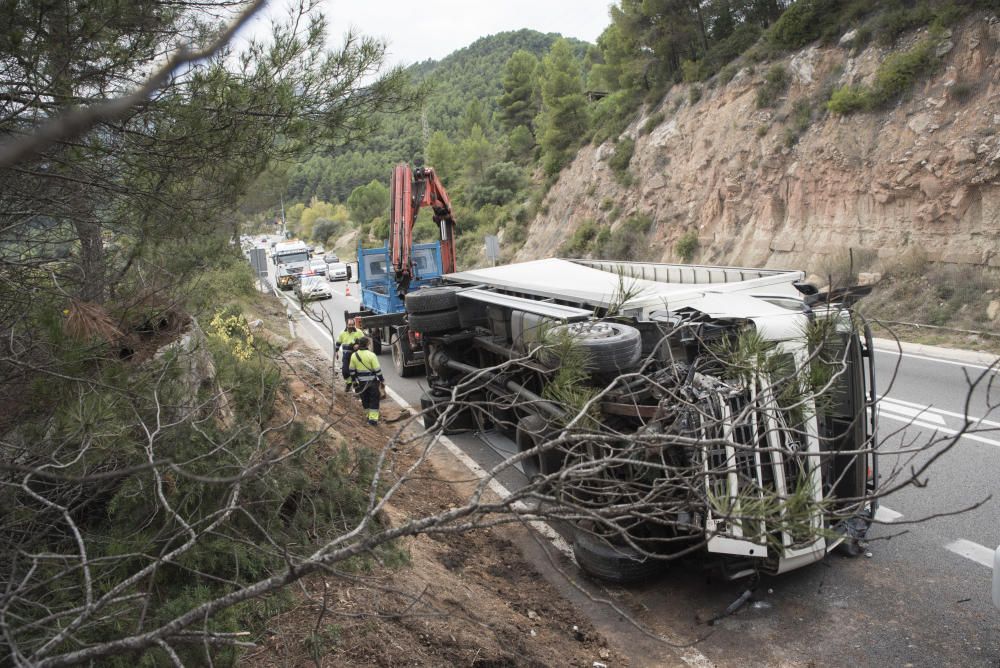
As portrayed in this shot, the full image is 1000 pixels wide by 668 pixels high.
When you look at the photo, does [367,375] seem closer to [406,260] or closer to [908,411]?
[406,260]

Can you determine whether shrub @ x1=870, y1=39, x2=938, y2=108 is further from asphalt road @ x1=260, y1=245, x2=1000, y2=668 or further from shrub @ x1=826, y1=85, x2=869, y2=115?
asphalt road @ x1=260, y1=245, x2=1000, y2=668

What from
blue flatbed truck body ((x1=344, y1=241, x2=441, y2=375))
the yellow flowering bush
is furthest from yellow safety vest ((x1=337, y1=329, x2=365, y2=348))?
blue flatbed truck body ((x1=344, y1=241, x2=441, y2=375))

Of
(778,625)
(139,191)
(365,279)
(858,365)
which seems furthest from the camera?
(365,279)

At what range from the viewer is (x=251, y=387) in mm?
5559

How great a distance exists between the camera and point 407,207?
46.0 ft

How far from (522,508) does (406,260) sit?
12.0 metres

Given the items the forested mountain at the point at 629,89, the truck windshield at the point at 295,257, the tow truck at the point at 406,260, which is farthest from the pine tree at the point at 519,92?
the tow truck at the point at 406,260

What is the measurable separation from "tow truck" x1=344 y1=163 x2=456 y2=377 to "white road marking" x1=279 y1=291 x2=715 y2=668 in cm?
116

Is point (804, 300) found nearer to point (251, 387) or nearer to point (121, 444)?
point (251, 387)

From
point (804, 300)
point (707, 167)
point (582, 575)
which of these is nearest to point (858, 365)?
point (804, 300)

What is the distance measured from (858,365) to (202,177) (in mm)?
5112

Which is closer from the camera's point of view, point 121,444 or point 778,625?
point 121,444

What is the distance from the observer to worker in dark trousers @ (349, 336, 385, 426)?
9820 millimetres

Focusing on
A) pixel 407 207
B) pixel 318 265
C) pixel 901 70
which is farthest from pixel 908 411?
pixel 318 265
